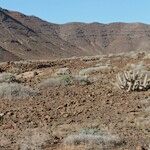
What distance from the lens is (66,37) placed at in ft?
435

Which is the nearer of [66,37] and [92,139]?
[92,139]

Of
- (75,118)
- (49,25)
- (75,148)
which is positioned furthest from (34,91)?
(49,25)

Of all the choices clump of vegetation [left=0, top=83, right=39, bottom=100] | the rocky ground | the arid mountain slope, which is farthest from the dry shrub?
the arid mountain slope

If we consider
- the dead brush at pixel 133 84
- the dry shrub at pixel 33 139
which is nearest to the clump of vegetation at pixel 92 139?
the dry shrub at pixel 33 139

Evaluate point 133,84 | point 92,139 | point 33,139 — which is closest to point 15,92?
point 133,84

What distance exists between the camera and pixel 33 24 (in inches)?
5148

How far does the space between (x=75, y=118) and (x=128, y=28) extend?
134 metres

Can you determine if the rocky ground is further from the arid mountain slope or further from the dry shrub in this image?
the arid mountain slope

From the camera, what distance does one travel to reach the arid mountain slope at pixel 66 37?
4136 inches

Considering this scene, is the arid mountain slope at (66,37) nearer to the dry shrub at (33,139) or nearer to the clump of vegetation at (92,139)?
the dry shrub at (33,139)

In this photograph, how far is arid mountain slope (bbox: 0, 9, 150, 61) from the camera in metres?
105

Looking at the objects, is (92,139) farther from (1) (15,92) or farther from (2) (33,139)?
(1) (15,92)

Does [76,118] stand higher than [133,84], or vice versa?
[133,84]

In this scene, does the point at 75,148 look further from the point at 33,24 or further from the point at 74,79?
the point at 33,24
